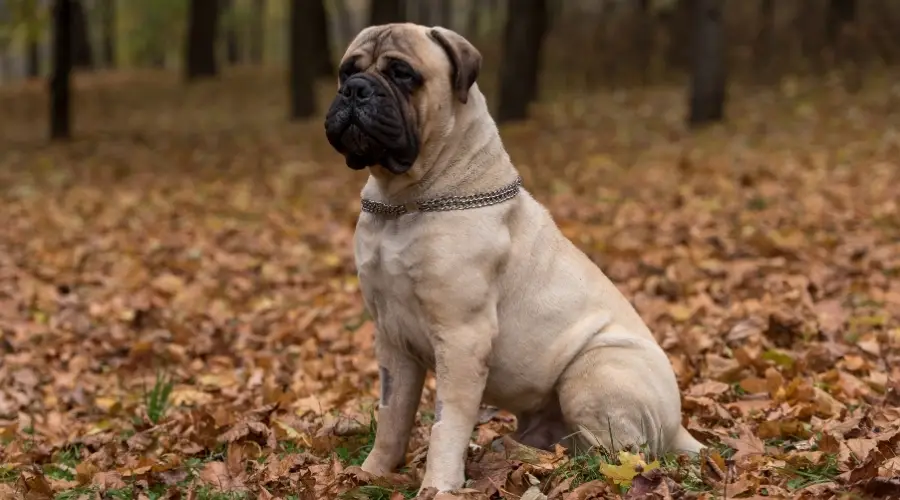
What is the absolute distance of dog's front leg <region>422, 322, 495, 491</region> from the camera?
374 cm

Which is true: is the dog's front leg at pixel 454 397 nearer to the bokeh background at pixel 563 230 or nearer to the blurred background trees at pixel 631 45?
the bokeh background at pixel 563 230

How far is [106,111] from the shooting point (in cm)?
2652

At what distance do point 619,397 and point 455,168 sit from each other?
Answer: 1.04m

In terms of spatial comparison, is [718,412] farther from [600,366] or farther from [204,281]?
[204,281]

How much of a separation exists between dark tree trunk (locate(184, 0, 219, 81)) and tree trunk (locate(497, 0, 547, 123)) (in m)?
14.2

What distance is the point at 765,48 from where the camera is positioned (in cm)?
2280

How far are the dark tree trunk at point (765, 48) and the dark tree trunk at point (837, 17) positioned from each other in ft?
3.90

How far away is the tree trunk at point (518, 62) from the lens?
1777 centimetres

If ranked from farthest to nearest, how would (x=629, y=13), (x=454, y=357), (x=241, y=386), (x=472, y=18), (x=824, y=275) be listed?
(x=472, y=18) → (x=629, y=13) → (x=824, y=275) → (x=241, y=386) → (x=454, y=357)

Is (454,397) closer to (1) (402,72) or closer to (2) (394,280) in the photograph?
(2) (394,280)

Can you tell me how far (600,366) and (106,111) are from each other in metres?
24.7

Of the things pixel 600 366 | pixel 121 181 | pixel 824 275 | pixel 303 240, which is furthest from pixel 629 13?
pixel 600 366

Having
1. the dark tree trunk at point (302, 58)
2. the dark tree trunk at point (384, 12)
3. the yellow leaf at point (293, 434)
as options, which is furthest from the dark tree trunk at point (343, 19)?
the yellow leaf at point (293, 434)

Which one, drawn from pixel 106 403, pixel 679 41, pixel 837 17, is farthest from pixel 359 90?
pixel 679 41
